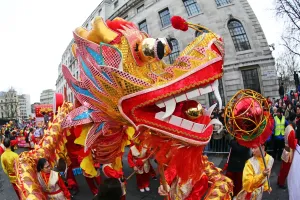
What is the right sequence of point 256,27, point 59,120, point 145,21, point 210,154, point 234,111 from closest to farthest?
point 234,111 → point 59,120 → point 210,154 → point 256,27 → point 145,21

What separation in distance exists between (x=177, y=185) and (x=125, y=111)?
2.77ft

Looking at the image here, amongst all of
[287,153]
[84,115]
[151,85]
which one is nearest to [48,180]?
[84,115]

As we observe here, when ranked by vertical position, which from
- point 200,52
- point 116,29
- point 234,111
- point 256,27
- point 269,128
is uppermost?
point 256,27

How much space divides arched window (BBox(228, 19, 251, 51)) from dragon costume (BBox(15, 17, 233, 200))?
15707 millimetres

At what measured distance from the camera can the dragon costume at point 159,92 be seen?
1.95 m

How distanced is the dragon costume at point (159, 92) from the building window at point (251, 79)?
15.2m

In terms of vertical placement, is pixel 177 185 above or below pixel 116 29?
below

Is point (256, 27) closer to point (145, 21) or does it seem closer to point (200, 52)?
point (145, 21)

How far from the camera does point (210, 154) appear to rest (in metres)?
7.95

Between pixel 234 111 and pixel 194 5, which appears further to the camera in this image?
pixel 194 5

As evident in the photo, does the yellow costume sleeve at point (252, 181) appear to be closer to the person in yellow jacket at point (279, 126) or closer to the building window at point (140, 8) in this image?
the person in yellow jacket at point (279, 126)

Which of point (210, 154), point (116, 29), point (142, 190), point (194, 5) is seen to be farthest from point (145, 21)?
point (116, 29)

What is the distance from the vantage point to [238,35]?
17.0m

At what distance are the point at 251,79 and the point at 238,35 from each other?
3.02 m
